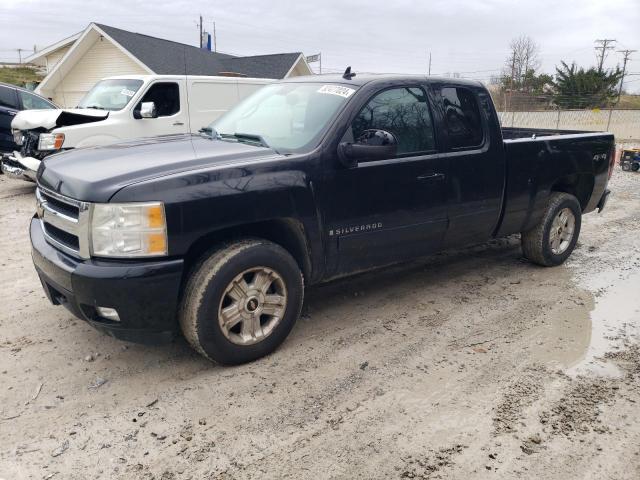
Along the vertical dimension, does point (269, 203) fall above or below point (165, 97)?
below

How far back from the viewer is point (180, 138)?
14.0 feet

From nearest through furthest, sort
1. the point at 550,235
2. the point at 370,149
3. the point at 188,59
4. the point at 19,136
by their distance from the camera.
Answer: the point at 370,149
the point at 550,235
the point at 19,136
the point at 188,59

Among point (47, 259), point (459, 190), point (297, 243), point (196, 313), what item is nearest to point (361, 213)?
point (297, 243)

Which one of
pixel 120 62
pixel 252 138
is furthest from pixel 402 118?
pixel 120 62

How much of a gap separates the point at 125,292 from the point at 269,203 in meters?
1.02

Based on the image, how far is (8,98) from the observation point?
11125 mm

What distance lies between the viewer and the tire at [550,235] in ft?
17.9

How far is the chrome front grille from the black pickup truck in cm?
1

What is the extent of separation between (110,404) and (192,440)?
638 mm

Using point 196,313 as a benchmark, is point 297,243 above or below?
above

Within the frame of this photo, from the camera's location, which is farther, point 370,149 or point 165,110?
point 165,110

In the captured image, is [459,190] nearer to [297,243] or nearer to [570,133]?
[297,243]

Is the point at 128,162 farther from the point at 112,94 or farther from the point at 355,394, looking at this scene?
the point at 112,94

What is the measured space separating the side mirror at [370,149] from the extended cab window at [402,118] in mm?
196
